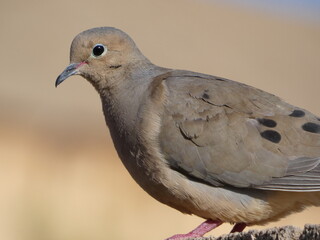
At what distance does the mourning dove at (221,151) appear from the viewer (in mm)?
6027

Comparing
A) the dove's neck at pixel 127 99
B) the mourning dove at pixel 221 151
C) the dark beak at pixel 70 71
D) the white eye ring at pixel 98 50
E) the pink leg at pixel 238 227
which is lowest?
the pink leg at pixel 238 227

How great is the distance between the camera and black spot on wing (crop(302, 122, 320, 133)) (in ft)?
20.5

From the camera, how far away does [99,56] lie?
6672 millimetres

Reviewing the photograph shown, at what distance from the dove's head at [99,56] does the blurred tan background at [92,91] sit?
1.71 metres

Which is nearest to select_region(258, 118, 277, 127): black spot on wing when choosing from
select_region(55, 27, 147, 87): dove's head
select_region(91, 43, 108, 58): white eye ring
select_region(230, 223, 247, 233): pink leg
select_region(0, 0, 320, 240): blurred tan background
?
select_region(230, 223, 247, 233): pink leg

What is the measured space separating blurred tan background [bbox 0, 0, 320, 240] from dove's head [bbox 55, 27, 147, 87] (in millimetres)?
1706

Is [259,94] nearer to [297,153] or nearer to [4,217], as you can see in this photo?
[297,153]

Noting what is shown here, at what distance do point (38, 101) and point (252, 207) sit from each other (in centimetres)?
955

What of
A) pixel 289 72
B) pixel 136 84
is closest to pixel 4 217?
pixel 136 84

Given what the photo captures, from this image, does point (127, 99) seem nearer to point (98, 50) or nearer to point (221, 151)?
point (98, 50)

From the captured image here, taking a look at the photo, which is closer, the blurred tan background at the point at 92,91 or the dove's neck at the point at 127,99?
the dove's neck at the point at 127,99

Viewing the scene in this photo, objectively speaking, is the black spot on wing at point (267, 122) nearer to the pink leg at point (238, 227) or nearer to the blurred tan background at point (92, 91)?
the pink leg at point (238, 227)

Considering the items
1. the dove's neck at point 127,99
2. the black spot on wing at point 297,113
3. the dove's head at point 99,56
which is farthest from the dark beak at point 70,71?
the black spot on wing at point 297,113

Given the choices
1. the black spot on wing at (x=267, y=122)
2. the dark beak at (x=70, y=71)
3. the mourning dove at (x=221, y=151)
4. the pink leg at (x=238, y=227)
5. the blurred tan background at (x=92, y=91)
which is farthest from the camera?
the blurred tan background at (x=92, y=91)
